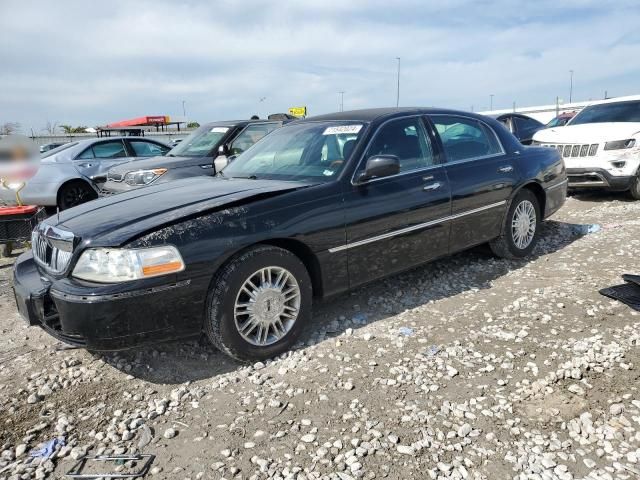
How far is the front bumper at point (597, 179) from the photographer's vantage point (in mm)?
7945

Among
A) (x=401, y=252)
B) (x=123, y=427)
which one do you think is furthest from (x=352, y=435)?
(x=401, y=252)

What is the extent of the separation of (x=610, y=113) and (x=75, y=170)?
968cm

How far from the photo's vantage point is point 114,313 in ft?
9.23

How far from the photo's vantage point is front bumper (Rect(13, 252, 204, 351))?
281cm

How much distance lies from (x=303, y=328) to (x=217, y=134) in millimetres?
5252

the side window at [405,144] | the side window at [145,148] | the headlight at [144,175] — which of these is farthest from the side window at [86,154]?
the side window at [405,144]

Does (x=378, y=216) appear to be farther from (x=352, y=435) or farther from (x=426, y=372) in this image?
Answer: (x=352, y=435)

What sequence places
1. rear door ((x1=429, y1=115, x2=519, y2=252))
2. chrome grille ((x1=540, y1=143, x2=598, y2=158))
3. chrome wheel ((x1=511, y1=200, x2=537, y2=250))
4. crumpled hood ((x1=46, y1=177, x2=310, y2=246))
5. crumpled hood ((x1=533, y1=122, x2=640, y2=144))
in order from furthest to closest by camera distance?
chrome grille ((x1=540, y1=143, x2=598, y2=158)), crumpled hood ((x1=533, y1=122, x2=640, y2=144)), chrome wheel ((x1=511, y1=200, x2=537, y2=250)), rear door ((x1=429, y1=115, x2=519, y2=252)), crumpled hood ((x1=46, y1=177, x2=310, y2=246))

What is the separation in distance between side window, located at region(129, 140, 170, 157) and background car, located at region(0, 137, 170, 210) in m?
0.02

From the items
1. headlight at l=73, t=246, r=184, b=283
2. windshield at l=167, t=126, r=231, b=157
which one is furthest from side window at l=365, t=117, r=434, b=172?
windshield at l=167, t=126, r=231, b=157

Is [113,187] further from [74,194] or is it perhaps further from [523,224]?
[523,224]

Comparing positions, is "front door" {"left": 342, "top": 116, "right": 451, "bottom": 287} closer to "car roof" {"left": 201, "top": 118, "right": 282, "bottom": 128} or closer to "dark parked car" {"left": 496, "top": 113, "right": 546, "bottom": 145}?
"car roof" {"left": 201, "top": 118, "right": 282, "bottom": 128}

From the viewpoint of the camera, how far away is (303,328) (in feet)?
11.6

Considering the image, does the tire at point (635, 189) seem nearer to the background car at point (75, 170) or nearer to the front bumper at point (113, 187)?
the front bumper at point (113, 187)
